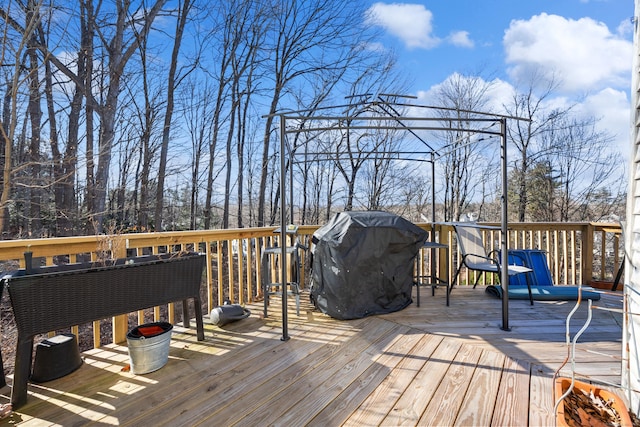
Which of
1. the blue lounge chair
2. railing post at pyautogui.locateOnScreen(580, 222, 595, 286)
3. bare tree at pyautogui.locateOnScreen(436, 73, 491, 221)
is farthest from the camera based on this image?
bare tree at pyautogui.locateOnScreen(436, 73, 491, 221)

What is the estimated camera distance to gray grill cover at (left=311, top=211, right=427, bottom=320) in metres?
2.98

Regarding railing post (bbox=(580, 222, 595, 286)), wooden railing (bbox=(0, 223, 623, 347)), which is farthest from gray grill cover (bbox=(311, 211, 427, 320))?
railing post (bbox=(580, 222, 595, 286))

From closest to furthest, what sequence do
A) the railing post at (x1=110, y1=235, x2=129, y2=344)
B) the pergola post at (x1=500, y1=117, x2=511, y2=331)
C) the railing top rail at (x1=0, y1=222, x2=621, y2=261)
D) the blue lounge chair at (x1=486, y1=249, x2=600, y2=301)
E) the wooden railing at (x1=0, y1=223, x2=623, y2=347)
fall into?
the railing top rail at (x1=0, y1=222, x2=621, y2=261) → the wooden railing at (x1=0, y1=223, x2=623, y2=347) → the railing post at (x1=110, y1=235, x2=129, y2=344) → the pergola post at (x1=500, y1=117, x2=511, y2=331) → the blue lounge chair at (x1=486, y1=249, x2=600, y2=301)

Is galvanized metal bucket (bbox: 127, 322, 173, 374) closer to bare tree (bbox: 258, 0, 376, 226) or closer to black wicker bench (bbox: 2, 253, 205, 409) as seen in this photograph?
black wicker bench (bbox: 2, 253, 205, 409)

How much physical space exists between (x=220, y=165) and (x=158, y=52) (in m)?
3.07

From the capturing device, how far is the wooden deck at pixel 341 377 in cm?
160

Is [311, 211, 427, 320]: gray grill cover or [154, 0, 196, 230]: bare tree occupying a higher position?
[154, 0, 196, 230]: bare tree

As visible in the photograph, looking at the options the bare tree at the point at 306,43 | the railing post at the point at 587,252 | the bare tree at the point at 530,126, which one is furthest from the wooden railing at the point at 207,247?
the bare tree at the point at 530,126

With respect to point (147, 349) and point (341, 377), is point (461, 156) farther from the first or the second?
point (147, 349)

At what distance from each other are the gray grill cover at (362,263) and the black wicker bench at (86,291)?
118 cm

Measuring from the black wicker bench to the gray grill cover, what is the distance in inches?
46.6

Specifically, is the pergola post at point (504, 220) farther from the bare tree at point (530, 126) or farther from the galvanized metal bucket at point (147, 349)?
the bare tree at point (530, 126)

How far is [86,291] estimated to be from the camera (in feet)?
6.26

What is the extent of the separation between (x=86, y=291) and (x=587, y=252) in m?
5.72
